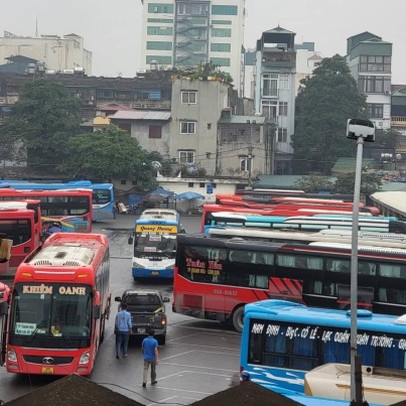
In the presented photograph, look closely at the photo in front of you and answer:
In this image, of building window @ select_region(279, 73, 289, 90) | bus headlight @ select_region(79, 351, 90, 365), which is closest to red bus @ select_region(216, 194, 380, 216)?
bus headlight @ select_region(79, 351, 90, 365)

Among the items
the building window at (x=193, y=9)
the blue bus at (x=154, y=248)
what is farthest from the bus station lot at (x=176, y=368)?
the building window at (x=193, y=9)

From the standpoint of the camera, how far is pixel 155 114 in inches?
2901

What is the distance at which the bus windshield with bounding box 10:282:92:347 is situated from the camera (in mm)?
18875

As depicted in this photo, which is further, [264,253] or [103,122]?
[103,122]

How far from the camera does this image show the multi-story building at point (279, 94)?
8100 centimetres

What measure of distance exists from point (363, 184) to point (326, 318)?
50.1 metres

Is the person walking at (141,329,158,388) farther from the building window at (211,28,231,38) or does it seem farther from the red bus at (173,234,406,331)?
the building window at (211,28,231,38)

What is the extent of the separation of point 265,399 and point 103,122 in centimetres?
7092

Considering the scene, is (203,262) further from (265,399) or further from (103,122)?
(103,122)

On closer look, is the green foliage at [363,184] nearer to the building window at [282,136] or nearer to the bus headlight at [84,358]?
the building window at [282,136]

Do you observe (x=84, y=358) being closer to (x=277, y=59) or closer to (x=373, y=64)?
(x=277, y=59)

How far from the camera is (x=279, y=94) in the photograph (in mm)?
81375

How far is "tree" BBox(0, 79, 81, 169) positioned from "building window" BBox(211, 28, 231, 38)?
185 ft

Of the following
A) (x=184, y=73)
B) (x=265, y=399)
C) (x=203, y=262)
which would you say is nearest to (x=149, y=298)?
(x=203, y=262)
